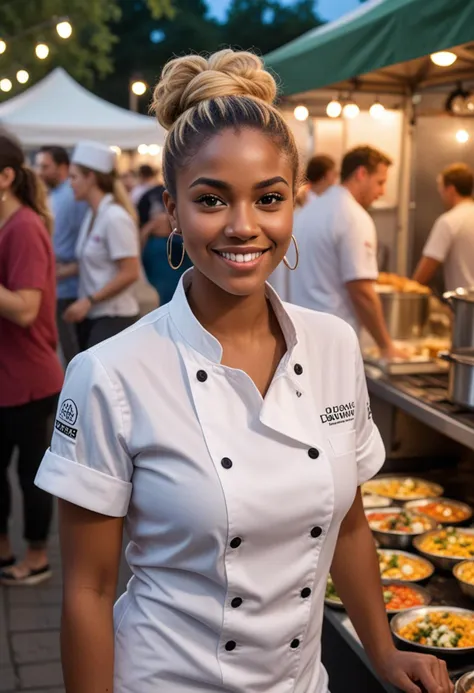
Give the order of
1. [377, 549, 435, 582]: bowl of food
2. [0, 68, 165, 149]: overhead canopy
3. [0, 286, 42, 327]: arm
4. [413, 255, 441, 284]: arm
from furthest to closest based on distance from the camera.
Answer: [0, 68, 165, 149]: overhead canopy, [413, 255, 441, 284]: arm, [0, 286, 42, 327]: arm, [377, 549, 435, 582]: bowl of food

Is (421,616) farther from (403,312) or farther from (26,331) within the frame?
(403,312)

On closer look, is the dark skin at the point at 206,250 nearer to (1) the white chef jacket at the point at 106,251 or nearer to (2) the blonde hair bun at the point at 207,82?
(2) the blonde hair bun at the point at 207,82

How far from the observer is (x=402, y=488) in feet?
12.7

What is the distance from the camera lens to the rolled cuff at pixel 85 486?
144 cm

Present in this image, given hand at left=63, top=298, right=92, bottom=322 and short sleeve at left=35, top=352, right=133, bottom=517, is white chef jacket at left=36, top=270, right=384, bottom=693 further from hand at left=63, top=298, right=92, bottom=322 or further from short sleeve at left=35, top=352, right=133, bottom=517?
hand at left=63, top=298, right=92, bottom=322

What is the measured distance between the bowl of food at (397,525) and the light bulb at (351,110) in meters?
3.57

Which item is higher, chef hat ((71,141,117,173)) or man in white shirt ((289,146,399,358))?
chef hat ((71,141,117,173))

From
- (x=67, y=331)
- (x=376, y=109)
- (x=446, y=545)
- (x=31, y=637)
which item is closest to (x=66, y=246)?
(x=67, y=331)

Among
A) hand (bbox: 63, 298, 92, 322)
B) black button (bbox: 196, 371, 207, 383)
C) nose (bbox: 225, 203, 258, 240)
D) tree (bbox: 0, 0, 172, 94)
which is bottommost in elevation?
hand (bbox: 63, 298, 92, 322)

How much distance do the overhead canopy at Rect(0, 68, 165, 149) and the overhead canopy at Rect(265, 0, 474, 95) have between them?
214 inches

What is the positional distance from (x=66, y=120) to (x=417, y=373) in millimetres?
8126

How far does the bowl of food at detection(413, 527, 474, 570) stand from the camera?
9.96ft

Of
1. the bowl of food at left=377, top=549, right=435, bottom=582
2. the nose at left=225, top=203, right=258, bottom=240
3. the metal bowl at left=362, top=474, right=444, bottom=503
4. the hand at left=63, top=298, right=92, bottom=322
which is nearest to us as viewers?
the nose at left=225, top=203, right=258, bottom=240

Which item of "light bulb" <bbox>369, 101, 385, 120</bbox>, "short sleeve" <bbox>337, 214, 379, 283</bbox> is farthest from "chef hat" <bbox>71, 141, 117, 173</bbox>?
"light bulb" <bbox>369, 101, 385, 120</bbox>
